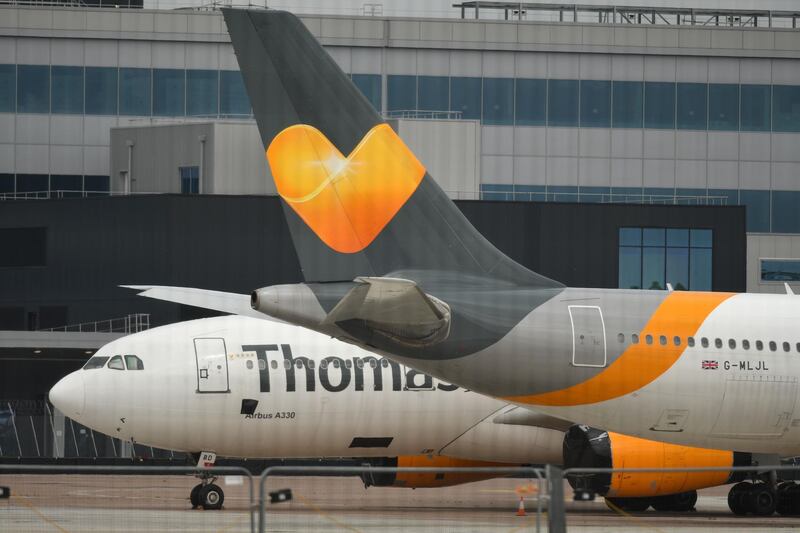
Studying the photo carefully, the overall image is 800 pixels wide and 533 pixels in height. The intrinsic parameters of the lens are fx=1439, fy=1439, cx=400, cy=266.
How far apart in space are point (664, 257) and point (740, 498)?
23984mm

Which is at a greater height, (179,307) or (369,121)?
(369,121)

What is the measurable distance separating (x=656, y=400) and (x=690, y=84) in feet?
122

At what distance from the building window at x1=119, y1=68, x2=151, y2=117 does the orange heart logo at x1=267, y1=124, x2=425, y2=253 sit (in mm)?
36101

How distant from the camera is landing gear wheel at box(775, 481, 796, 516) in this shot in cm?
2691

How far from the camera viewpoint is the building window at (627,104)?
5756 cm

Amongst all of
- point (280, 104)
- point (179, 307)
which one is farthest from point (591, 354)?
point (179, 307)

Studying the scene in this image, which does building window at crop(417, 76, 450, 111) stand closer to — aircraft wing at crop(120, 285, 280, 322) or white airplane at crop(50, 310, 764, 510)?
white airplane at crop(50, 310, 764, 510)

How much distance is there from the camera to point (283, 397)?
27094 mm

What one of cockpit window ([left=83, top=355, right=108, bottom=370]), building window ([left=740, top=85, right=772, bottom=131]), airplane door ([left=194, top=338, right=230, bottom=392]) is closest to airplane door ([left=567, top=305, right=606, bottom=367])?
airplane door ([left=194, top=338, right=230, bottom=392])

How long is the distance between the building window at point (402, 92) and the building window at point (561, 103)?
17.8ft

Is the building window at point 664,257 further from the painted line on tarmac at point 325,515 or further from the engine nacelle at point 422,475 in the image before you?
the painted line on tarmac at point 325,515

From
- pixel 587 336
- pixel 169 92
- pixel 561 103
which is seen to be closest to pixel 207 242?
pixel 169 92

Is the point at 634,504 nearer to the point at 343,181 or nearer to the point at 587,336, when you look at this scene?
the point at 587,336

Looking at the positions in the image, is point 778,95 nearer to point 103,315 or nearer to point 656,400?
point 103,315
